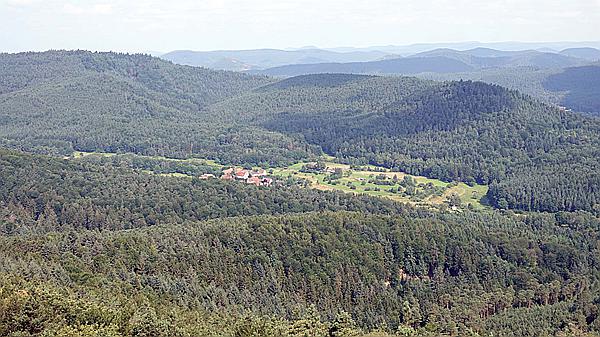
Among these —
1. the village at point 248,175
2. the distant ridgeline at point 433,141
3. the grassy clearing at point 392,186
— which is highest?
the distant ridgeline at point 433,141

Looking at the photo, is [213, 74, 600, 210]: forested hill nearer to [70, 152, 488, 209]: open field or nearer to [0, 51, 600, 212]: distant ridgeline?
[0, 51, 600, 212]: distant ridgeline

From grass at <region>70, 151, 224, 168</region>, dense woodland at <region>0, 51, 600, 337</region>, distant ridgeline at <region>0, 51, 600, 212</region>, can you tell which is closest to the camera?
dense woodland at <region>0, 51, 600, 337</region>

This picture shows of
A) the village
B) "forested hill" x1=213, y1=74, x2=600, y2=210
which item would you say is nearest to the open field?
the village

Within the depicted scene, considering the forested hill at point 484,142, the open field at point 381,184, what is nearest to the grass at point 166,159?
the open field at point 381,184

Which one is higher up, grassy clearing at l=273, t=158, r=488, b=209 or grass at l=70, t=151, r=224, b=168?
grass at l=70, t=151, r=224, b=168

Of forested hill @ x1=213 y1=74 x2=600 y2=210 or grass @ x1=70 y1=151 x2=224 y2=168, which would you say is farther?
grass @ x1=70 y1=151 x2=224 y2=168

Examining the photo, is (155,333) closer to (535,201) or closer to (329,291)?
(329,291)

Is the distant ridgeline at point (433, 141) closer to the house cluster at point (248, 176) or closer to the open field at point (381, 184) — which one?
the open field at point (381, 184)
